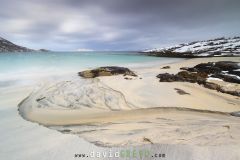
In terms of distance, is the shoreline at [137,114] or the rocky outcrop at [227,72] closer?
the shoreline at [137,114]

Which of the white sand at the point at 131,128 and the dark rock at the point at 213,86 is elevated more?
the dark rock at the point at 213,86

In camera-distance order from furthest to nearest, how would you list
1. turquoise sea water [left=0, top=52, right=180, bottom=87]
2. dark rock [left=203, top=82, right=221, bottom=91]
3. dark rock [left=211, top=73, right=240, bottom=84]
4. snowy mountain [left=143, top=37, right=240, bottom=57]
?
1. snowy mountain [left=143, top=37, right=240, bottom=57]
2. turquoise sea water [left=0, top=52, right=180, bottom=87]
3. dark rock [left=211, top=73, right=240, bottom=84]
4. dark rock [left=203, top=82, right=221, bottom=91]

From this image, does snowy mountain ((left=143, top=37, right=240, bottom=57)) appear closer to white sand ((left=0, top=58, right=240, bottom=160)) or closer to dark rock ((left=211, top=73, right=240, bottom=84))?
dark rock ((left=211, top=73, right=240, bottom=84))

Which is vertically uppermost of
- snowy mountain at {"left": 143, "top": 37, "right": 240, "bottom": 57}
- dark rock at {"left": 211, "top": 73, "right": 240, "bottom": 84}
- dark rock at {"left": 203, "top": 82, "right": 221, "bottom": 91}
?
snowy mountain at {"left": 143, "top": 37, "right": 240, "bottom": 57}

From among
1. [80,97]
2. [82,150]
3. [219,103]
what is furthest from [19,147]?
[219,103]

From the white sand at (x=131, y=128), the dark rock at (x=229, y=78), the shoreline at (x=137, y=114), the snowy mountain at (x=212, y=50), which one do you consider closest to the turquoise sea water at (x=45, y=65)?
the shoreline at (x=137, y=114)

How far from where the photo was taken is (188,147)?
11.0ft

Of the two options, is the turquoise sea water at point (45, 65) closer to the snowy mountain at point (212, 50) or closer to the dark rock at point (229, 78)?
the dark rock at point (229, 78)

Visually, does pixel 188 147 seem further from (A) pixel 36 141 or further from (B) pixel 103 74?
(B) pixel 103 74

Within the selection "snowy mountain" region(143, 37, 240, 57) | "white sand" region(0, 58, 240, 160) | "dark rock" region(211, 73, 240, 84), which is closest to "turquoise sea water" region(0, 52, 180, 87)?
"white sand" region(0, 58, 240, 160)

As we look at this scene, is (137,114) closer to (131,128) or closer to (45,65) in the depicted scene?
(131,128)

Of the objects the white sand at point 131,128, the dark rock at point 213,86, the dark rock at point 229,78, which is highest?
the dark rock at point 229,78

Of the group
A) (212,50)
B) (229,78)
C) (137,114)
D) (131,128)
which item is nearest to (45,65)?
(229,78)

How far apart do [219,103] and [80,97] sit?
4.78 metres
